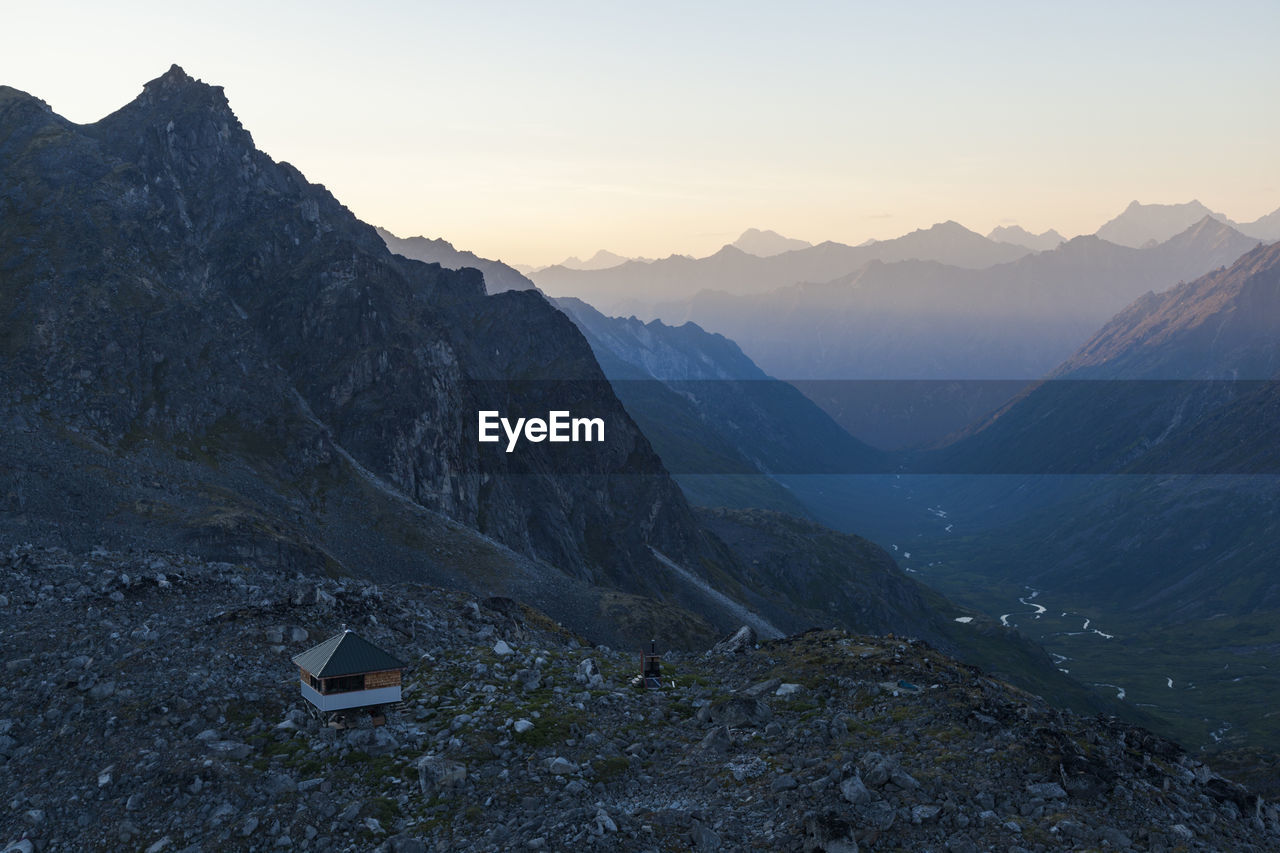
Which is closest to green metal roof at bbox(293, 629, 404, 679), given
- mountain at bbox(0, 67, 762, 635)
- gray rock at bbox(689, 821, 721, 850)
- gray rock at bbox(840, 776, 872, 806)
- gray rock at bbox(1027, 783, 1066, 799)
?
gray rock at bbox(689, 821, 721, 850)

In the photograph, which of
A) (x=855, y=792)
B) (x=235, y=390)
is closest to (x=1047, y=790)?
(x=855, y=792)

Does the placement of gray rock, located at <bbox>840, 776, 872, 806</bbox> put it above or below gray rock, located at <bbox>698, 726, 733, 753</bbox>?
above

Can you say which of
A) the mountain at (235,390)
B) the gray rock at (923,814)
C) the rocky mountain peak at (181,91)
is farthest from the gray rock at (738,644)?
the rocky mountain peak at (181,91)

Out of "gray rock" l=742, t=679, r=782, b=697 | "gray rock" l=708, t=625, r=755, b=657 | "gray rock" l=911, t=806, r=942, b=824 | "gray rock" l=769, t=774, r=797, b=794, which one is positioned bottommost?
"gray rock" l=708, t=625, r=755, b=657

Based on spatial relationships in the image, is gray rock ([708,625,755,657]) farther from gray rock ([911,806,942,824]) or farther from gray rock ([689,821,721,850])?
gray rock ([689,821,721,850])

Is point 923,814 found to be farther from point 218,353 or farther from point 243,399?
point 218,353

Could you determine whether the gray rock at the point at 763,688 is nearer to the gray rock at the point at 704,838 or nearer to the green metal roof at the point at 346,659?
the gray rock at the point at 704,838

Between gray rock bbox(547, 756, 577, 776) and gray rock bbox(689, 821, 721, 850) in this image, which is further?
gray rock bbox(547, 756, 577, 776)
